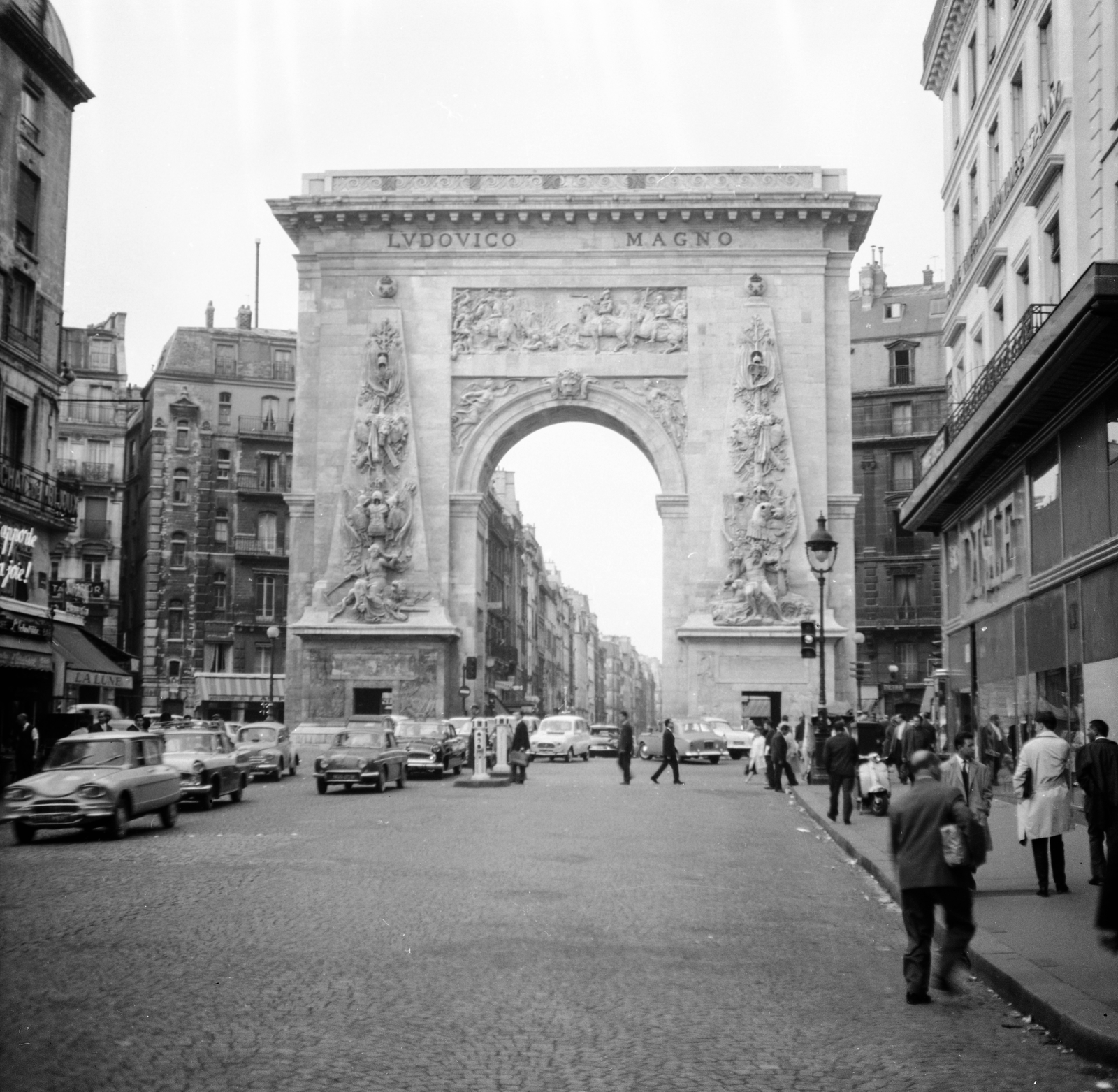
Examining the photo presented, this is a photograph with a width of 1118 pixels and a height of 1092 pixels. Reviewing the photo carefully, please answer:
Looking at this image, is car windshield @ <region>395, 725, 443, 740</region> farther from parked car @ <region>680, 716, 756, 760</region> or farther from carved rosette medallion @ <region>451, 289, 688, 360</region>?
carved rosette medallion @ <region>451, 289, 688, 360</region>

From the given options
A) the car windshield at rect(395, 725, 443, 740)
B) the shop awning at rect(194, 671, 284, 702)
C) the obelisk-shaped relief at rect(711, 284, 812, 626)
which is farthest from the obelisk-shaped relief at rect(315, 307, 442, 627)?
the shop awning at rect(194, 671, 284, 702)

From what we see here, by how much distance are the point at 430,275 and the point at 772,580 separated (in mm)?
15173

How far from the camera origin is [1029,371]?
1795cm

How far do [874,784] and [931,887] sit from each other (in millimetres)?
13307

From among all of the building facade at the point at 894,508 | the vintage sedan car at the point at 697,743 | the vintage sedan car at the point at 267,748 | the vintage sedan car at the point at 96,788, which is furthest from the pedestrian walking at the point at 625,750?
the building facade at the point at 894,508

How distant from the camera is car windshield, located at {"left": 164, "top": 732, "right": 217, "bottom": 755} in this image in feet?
80.2

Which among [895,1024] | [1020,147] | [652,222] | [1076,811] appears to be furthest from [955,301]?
[895,1024]

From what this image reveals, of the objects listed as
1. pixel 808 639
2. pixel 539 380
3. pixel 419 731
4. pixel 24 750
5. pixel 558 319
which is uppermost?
pixel 558 319

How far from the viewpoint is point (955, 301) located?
30.9 m

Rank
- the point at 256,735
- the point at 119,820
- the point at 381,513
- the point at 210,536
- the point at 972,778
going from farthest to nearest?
the point at 210,536 < the point at 381,513 < the point at 256,735 < the point at 119,820 < the point at 972,778

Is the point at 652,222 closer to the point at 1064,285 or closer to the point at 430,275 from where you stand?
the point at 430,275

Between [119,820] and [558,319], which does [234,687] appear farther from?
[119,820]

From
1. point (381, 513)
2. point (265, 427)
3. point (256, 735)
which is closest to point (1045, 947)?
point (256, 735)

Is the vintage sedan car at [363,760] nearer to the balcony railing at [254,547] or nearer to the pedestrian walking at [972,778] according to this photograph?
the pedestrian walking at [972,778]
